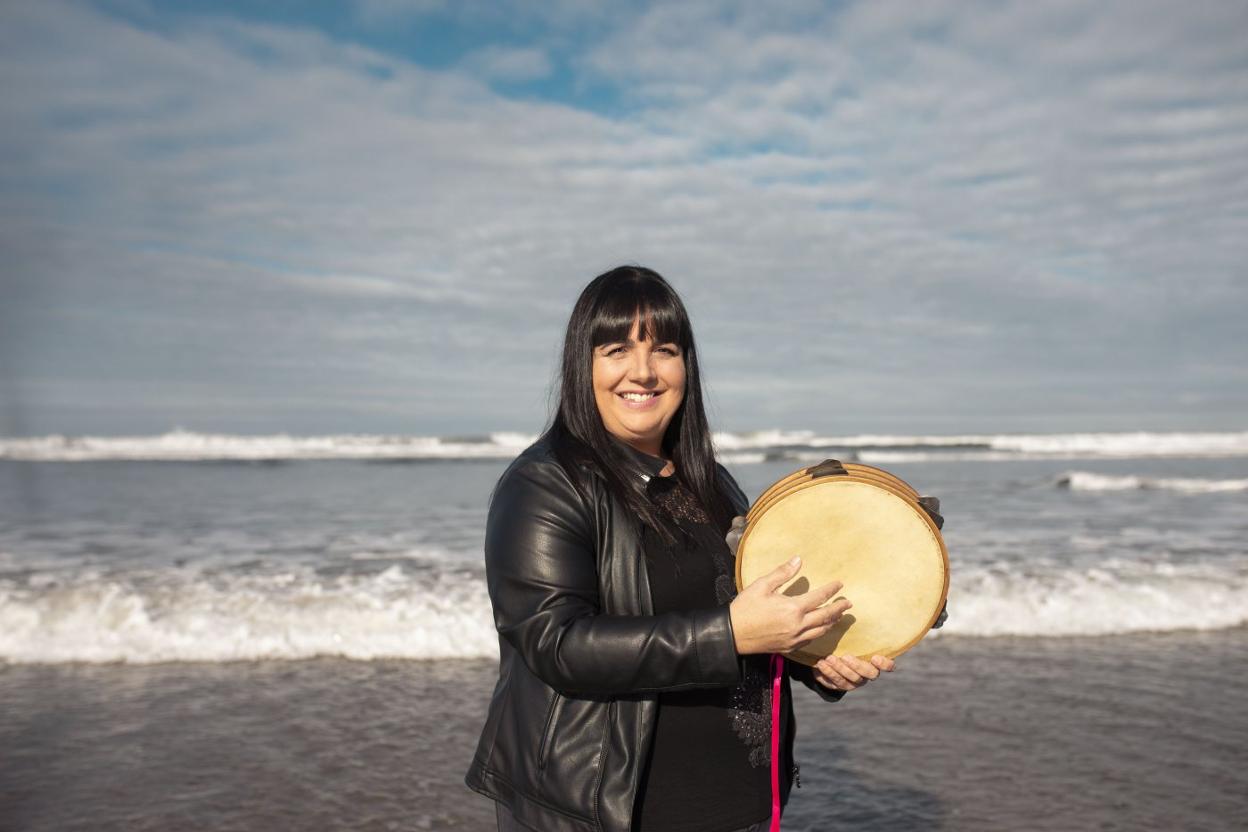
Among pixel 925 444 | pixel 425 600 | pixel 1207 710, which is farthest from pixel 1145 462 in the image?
pixel 425 600

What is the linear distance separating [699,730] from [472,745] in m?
3.24

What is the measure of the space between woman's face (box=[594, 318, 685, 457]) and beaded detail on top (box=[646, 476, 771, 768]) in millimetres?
143

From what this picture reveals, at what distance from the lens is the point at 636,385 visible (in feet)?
6.29

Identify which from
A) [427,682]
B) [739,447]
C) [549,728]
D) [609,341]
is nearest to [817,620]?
[549,728]

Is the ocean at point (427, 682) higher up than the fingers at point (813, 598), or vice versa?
the fingers at point (813, 598)

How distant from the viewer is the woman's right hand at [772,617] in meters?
1.56

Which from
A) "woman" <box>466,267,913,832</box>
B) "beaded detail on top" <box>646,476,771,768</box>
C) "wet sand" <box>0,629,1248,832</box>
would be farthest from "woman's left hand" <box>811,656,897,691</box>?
"wet sand" <box>0,629,1248,832</box>

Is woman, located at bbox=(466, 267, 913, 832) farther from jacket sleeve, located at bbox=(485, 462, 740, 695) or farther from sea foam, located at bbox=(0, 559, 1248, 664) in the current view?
sea foam, located at bbox=(0, 559, 1248, 664)

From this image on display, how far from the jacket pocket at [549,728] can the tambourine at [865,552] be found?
20.8 inches

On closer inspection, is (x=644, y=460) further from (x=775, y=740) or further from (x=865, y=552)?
(x=775, y=740)

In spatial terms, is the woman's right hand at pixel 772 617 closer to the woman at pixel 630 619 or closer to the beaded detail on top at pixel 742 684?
the woman at pixel 630 619

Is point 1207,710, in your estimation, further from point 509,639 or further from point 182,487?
point 182,487

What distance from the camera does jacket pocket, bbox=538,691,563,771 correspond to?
5.68ft

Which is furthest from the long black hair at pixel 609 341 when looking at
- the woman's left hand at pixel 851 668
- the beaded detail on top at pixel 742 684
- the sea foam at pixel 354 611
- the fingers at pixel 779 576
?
the sea foam at pixel 354 611
